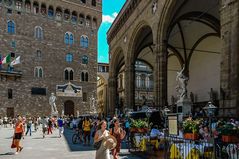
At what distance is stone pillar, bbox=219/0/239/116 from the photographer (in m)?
11.9

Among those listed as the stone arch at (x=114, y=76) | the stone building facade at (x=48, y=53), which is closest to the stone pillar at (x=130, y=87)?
the stone arch at (x=114, y=76)

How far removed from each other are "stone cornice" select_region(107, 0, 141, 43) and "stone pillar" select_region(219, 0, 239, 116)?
44.1 feet

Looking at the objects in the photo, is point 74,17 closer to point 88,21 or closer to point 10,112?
point 88,21

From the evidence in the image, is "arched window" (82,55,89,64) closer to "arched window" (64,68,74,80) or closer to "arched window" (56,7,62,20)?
"arched window" (64,68,74,80)

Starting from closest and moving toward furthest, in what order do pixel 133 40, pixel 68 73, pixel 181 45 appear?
pixel 133 40 → pixel 181 45 → pixel 68 73

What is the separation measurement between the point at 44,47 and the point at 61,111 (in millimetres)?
10306

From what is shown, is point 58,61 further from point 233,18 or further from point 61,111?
point 233,18

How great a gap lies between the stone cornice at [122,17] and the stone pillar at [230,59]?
13428 millimetres

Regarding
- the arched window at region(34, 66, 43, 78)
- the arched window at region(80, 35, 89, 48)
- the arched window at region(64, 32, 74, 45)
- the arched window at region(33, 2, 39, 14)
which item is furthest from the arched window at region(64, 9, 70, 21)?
the arched window at region(34, 66, 43, 78)

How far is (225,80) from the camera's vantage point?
1251 cm

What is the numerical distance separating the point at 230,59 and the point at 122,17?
19.0m

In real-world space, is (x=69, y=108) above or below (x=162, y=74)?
below

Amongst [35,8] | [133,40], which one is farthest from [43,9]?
[133,40]

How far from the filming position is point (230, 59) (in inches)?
485
